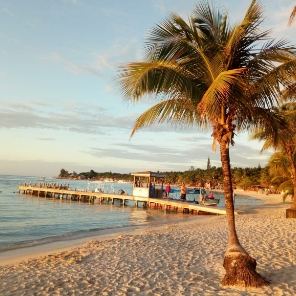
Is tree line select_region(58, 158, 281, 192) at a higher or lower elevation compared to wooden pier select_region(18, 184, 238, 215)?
higher

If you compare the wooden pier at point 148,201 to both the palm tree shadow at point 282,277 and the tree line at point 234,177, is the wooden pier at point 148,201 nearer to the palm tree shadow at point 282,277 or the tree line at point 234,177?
the palm tree shadow at point 282,277

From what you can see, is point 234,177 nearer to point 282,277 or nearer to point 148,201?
point 148,201

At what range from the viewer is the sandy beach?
5875 mm

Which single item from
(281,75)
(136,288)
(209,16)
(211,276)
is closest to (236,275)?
(211,276)

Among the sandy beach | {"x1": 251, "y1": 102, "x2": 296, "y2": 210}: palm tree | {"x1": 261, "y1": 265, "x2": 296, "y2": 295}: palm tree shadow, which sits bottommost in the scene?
the sandy beach

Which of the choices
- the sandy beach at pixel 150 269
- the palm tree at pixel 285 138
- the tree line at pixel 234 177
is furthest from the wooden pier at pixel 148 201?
the tree line at pixel 234 177

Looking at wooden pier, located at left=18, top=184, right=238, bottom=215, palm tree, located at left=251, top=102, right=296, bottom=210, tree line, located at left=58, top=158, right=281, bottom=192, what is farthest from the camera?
tree line, located at left=58, top=158, right=281, bottom=192

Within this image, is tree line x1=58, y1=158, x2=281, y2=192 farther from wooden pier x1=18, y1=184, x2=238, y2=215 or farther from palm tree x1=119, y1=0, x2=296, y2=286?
palm tree x1=119, y1=0, x2=296, y2=286

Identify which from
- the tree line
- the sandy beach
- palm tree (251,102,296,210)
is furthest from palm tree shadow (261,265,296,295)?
the tree line

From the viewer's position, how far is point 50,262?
28.4ft

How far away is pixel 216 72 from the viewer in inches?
249

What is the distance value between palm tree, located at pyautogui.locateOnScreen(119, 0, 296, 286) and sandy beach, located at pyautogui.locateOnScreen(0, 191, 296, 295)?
804 millimetres

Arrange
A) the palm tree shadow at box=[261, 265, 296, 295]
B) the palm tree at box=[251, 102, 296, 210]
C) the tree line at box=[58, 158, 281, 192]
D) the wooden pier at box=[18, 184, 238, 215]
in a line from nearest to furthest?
the palm tree shadow at box=[261, 265, 296, 295]
the palm tree at box=[251, 102, 296, 210]
the wooden pier at box=[18, 184, 238, 215]
the tree line at box=[58, 158, 281, 192]

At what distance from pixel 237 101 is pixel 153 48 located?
78.4 inches
